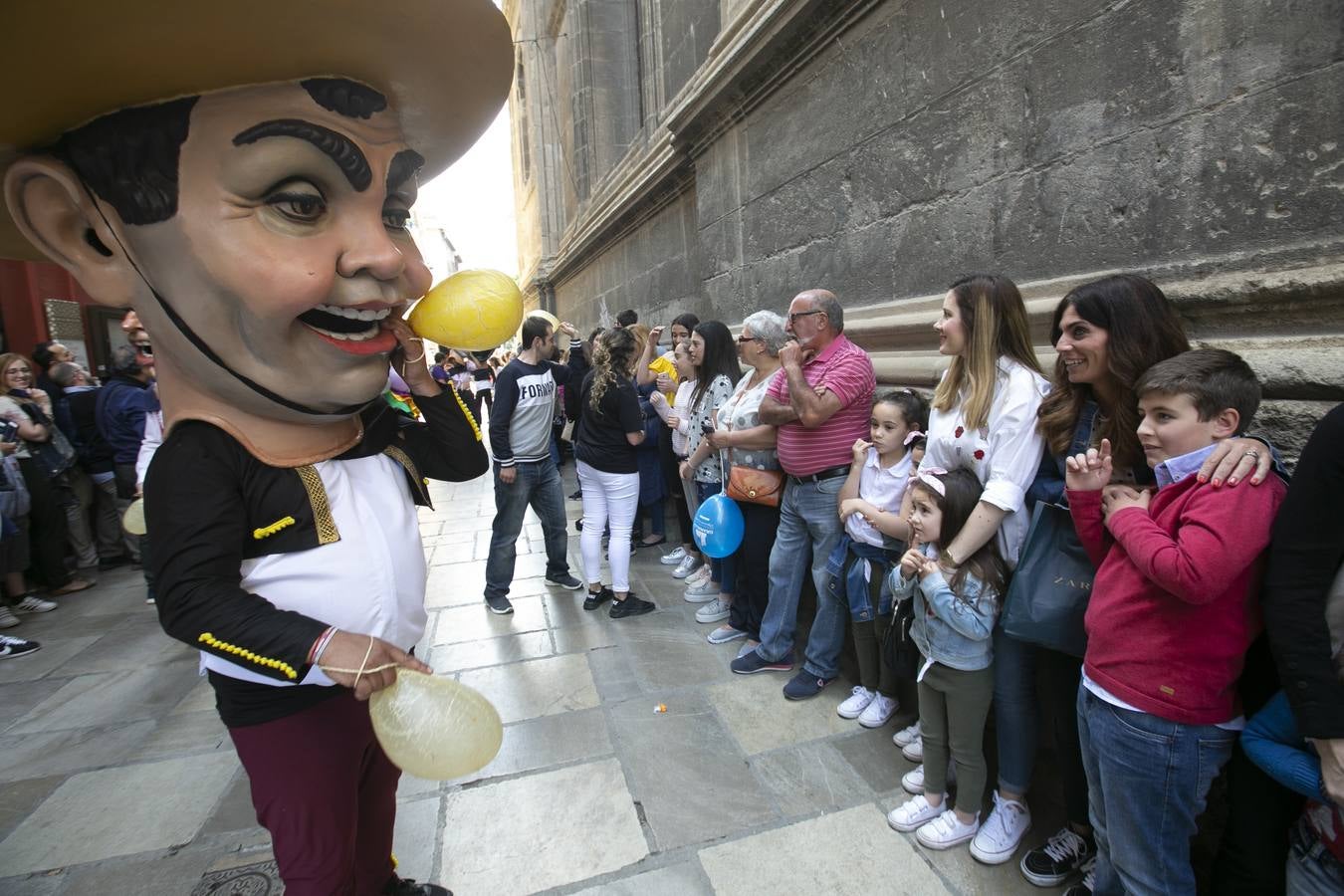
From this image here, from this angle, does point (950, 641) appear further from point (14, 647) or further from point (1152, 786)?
point (14, 647)

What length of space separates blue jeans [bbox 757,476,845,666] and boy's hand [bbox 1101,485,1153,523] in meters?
1.35

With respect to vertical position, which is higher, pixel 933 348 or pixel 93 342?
pixel 93 342

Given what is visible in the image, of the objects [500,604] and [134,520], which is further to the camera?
[500,604]

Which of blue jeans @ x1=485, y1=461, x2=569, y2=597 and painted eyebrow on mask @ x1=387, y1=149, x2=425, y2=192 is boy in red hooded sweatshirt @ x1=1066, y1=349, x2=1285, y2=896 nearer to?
painted eyebrow on mask @ x1=387, y1=149, x2=425, y2=192

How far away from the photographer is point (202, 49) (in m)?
1.13

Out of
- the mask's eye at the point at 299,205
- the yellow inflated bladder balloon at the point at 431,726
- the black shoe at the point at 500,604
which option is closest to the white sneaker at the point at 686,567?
the black shoe at the point at 500,604

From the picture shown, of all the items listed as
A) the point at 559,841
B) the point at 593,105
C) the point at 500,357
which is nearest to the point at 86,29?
the point at 559,841

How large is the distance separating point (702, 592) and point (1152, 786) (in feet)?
10.0

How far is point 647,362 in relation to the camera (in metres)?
5.18

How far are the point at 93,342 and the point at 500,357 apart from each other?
8.90 meters

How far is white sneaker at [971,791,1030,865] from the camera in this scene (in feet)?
6.77

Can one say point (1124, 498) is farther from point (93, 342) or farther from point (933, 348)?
point (93, 342)

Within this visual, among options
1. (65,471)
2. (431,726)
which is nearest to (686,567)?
(431,726)

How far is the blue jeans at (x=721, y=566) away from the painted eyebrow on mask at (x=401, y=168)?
2.69m
